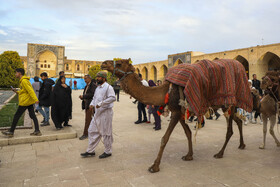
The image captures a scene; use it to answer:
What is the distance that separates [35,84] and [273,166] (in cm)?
928

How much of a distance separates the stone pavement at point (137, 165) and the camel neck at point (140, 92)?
116cm

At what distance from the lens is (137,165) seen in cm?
357

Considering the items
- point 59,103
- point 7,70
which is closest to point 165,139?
point 59,103

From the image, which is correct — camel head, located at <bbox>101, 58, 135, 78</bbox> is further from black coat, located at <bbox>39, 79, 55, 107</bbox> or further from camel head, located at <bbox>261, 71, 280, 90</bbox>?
black coat, located at <bbox>39, 79, 55, 107</bbox>

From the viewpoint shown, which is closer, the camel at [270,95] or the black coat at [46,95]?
the camel at [270,95]

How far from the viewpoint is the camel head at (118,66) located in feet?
11.1

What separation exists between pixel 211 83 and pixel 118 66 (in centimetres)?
166

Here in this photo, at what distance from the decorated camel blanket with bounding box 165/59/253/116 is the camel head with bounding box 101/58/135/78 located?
73cm

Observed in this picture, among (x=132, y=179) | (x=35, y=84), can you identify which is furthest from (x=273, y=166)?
(x=35, y=84)

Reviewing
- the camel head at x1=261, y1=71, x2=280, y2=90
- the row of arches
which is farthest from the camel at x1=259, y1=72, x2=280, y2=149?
the row of arches

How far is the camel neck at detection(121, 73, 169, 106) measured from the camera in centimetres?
343

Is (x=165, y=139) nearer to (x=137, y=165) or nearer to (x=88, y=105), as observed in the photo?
(x=137, y=165)

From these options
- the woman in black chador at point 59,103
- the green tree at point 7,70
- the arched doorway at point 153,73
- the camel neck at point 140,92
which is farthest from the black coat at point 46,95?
the arched doorway at point 153,73

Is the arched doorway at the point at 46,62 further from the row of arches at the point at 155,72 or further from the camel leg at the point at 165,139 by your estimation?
the camel leg at the point at 165,139
